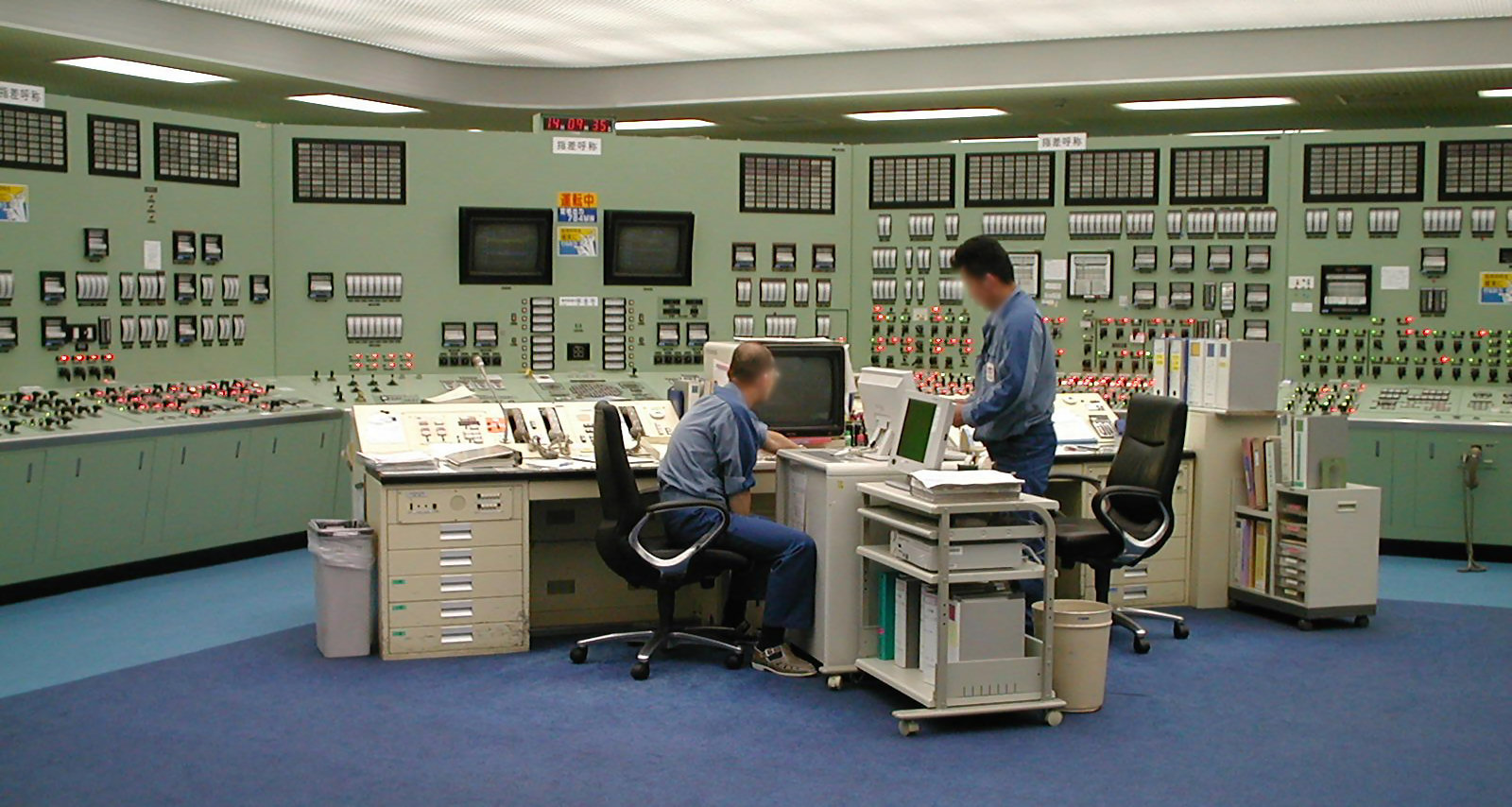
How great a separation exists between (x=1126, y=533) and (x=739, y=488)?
60.8 inches

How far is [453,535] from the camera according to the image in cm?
468

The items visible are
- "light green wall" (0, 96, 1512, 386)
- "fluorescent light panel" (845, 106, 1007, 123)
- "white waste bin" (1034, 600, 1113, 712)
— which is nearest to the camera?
"white waste bin" (1034, 600, 1113, 712)

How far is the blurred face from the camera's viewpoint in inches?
182

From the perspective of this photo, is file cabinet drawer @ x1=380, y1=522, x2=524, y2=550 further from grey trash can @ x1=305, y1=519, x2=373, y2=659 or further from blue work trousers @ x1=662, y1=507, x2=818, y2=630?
blue work trousers @ x1=662, y1=507, x2=818, y2=630

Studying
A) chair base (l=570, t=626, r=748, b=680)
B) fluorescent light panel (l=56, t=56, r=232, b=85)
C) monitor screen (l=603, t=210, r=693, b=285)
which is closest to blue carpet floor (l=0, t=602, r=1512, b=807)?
chair base (l=570, t=626, r=748, b=680)

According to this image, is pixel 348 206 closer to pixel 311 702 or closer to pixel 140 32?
pixel 140 32

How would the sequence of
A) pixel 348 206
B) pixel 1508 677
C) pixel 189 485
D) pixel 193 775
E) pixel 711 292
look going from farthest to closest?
pixel 711 292 < pixel 348 206 < pixel 189 485 < pixel 1508 677 < pixel 193 775

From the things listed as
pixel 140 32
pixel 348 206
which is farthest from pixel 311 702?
pixel 140 32

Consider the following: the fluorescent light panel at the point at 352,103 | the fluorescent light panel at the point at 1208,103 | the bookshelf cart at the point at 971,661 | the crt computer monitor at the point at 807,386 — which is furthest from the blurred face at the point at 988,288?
the fluorescent light panel at the point at 352,103

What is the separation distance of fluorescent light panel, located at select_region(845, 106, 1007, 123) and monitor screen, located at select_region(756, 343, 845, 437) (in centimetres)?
452

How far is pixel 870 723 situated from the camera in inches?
158

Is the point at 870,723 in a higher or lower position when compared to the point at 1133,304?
lower

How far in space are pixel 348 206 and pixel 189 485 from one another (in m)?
1.74

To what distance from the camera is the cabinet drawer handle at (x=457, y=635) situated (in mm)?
4711
